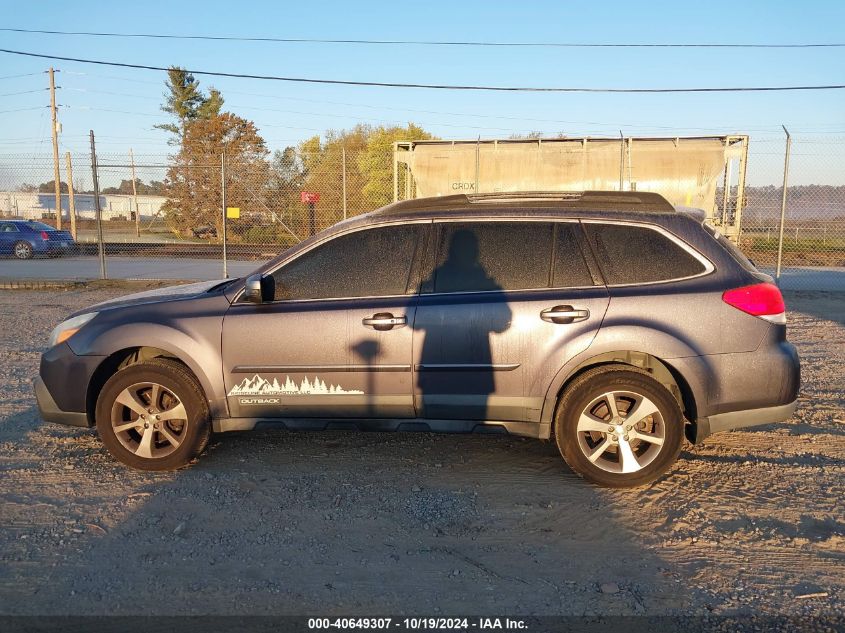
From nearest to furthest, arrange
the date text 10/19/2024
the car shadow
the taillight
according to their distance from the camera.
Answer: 1. the date text 10/19/2024
2. the car shadow
3. the taillight

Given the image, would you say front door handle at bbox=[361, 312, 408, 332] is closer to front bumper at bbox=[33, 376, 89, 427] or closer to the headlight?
the headlight

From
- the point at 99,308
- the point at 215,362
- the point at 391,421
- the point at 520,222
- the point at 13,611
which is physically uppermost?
the point at 520,222

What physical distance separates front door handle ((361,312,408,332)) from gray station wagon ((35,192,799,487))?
14 millimetres

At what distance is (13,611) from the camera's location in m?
3.12

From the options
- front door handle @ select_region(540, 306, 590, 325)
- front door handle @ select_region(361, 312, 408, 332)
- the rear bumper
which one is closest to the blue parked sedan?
front door handle @ select_region(361, 312, 408, 332)

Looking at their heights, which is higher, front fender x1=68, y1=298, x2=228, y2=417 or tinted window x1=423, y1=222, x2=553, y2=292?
tinted window x1=423, y1=222, x2=553, y2=292

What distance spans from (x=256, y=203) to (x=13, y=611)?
1417 centimetres

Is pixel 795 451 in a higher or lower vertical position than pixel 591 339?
lower

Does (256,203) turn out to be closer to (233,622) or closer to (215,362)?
(215,362)

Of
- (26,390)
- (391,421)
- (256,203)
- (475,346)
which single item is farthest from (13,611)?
(256,203)

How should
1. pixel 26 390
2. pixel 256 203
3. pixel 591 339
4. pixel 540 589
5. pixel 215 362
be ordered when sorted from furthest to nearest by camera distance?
pixel 256 203
pixel 26 390
pixel 215 362
pixel 591 339
pixel 540 589

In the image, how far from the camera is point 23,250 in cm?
2236

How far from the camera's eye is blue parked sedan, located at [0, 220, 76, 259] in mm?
22203

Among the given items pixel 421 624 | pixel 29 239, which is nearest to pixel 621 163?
pixel 421 624
